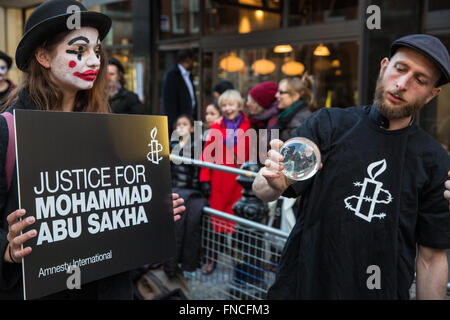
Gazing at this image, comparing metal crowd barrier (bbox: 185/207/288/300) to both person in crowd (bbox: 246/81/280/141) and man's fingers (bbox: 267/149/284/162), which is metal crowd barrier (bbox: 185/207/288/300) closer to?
man's fingers (bbox: 267/149/284/162)

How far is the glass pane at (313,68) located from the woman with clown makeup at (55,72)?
4757 millimetres

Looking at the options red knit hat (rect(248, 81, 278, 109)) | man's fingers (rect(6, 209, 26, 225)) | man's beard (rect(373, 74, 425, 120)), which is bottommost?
man's fingers (rect(6, 209, 26, 225))

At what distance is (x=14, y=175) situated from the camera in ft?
6.22

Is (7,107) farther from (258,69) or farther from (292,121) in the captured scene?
(258,69)

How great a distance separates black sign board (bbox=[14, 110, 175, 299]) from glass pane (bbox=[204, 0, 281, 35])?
18.0ft

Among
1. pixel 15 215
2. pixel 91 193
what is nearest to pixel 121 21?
pixel 91 193

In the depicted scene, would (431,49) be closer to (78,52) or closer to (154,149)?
(154,149)

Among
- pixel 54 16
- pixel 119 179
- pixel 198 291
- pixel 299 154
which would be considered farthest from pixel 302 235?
pixel 198 291

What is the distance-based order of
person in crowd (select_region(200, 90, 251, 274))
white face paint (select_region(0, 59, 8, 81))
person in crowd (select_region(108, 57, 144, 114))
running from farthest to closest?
person in crowd (select_region(108, 57, 144, 114)) → white face paint (select_region(0, 59, 8, 81)) → person in crowd (select_region(200, 90, 251, 274))

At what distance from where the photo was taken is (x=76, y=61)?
2094mm

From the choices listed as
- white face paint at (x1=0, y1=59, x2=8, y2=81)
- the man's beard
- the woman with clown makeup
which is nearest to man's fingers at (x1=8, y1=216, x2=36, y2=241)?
the woman with clown makeup

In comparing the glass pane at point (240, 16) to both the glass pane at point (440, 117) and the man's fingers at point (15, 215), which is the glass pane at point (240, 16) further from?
the man's fingers at point (15, 215)

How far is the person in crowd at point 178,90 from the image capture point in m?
7.30

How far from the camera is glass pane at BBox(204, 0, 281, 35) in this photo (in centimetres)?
730
